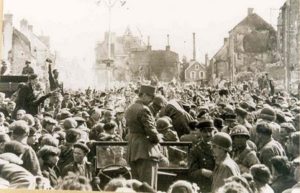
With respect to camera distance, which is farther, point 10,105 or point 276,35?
point 10,105

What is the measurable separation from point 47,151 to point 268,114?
57.1 inches

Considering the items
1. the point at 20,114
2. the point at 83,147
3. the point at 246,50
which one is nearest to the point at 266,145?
the point at 246,50

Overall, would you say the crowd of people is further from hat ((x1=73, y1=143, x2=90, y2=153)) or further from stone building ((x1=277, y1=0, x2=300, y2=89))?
stone building ((x1=277, y1=0, x2=300, y2=89))

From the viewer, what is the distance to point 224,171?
354 centimetres

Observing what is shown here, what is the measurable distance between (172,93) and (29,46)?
110 cm

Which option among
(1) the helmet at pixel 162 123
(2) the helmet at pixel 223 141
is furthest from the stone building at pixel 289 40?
(1) the helmet at pixel 162 123

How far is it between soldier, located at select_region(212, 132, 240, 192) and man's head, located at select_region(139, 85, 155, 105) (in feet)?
1.71

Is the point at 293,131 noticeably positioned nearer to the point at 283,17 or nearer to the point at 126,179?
the point at 283,17

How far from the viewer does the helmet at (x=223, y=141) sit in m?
3.54

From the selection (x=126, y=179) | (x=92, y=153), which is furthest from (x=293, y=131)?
(x=92, y=153)

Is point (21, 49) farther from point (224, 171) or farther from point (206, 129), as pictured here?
point (224, 171)

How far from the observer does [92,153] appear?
13.2 feet

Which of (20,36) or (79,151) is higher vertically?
(20,36)

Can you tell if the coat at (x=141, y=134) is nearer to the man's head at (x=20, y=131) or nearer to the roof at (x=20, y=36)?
the man's head at (x=20, y=131)
